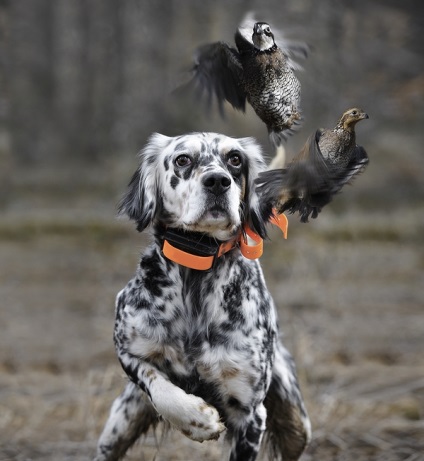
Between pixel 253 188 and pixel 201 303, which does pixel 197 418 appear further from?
pixel 253 188

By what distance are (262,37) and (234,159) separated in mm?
656

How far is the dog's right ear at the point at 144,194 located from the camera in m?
3.22

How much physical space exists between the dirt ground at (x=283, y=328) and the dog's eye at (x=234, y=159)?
633 mm

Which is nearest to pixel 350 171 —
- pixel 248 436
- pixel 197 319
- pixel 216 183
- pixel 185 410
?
pixel 216 183

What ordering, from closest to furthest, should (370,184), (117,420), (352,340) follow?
(117,420), (352,340), (370,184)

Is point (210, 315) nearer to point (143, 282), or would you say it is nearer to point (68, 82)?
point (143, 282)

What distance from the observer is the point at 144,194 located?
10.7 feet

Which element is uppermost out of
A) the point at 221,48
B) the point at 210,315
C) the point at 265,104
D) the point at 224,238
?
the point at 221,48

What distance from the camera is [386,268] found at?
338 inches

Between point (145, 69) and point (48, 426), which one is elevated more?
point (145, 69)

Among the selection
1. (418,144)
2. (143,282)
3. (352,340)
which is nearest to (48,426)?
(143,282)

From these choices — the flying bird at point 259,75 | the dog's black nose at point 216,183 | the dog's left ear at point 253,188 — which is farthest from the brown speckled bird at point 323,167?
the dog's left ear at point 253,188

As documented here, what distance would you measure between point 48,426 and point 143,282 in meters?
2.28

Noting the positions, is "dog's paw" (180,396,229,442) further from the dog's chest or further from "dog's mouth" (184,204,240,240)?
"dog's mouth" (184,204,240,240)
